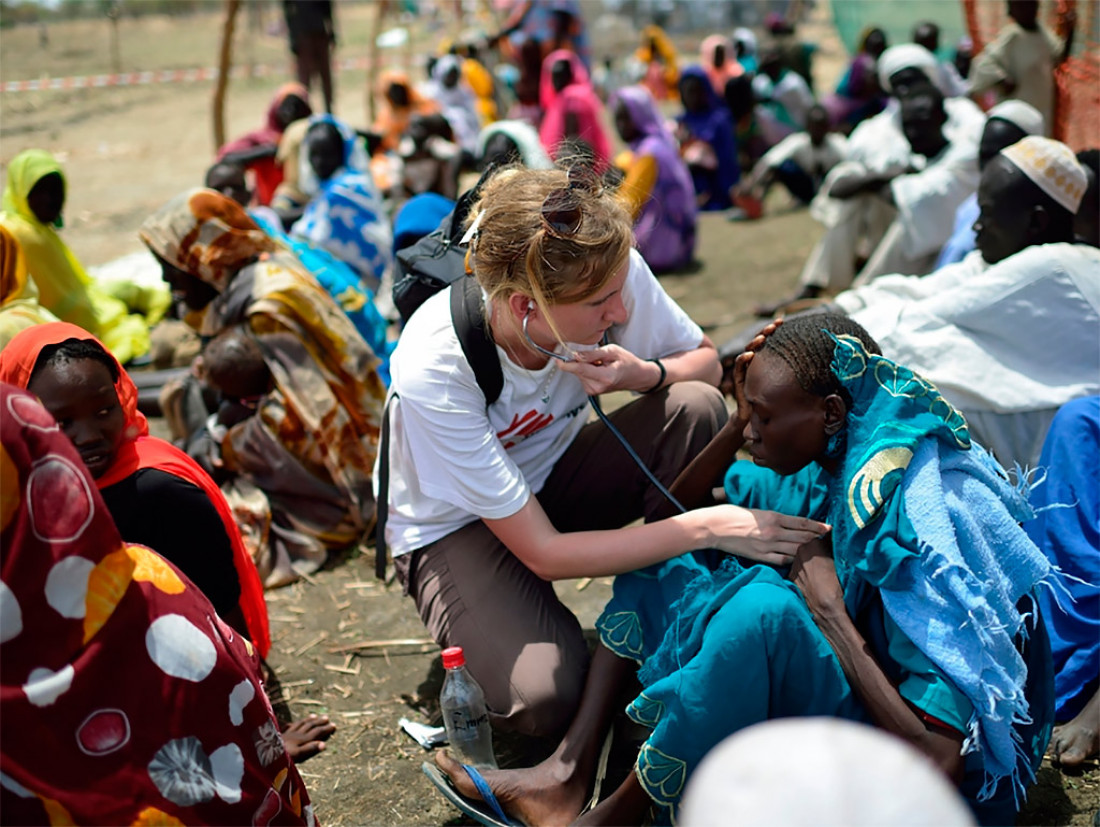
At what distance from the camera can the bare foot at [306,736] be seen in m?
3.03

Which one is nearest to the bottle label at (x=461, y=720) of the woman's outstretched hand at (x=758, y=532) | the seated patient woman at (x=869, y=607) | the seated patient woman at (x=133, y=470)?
the seated patient woman at (x=869, y=607)

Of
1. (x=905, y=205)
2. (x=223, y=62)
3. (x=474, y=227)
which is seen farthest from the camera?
(x=223, y=62)

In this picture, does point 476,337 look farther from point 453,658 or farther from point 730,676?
point 730,676

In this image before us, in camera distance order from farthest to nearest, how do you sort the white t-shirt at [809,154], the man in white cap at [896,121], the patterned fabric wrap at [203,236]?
the white t-shirt at [809,154] → the man in white cap at [896,121] → the patterned fabric wrap at [203,236]

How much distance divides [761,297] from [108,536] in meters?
5.99

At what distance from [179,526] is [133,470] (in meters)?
0.22

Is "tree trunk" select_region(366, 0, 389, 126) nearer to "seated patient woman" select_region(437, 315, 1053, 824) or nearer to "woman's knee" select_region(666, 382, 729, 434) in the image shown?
"woman's knee" select_region(666, 382, 729, 434)

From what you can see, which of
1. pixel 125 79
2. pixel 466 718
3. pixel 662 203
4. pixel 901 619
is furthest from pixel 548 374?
pixel 125 79

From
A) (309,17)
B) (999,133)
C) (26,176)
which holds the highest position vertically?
(309,17)

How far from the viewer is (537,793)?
2596mm

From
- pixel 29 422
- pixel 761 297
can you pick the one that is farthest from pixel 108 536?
pixel 761 297

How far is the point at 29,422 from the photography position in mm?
1734

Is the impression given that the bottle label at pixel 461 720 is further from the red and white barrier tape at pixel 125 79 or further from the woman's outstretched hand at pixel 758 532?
the red and white barrier tape at pixel 125 79

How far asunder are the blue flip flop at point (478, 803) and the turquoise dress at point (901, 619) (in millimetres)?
462
